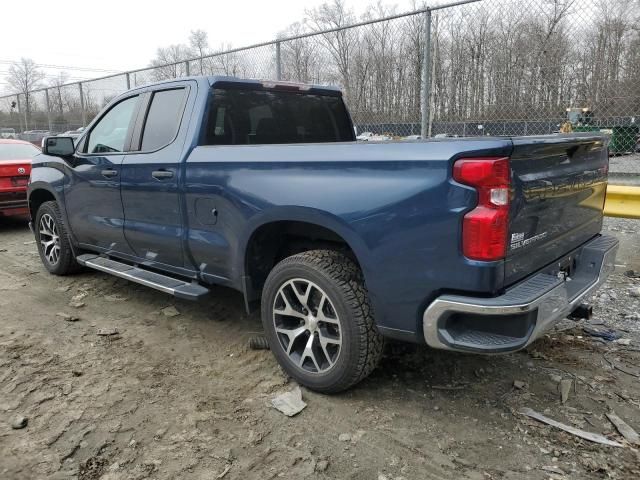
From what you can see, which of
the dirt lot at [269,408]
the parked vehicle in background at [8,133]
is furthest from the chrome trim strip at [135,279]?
the parked vehicle in background at [8,133]

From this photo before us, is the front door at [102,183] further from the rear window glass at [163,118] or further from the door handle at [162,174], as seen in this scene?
the door handle at [162,174]

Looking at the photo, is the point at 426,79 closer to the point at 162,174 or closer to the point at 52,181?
the point at 162,174

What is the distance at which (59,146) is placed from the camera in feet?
16.0

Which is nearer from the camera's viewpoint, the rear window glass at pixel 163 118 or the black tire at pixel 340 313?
the black tire at pixel 340 313

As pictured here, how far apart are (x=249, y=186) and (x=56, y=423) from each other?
69.5 inches

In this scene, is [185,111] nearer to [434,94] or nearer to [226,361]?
[226,361]

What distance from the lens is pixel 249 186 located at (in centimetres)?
329

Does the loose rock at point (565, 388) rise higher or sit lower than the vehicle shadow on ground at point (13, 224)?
lower

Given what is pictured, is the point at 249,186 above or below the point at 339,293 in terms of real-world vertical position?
above

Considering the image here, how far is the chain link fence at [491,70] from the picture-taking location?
5.95 metres

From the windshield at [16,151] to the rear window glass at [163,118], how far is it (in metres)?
5.79

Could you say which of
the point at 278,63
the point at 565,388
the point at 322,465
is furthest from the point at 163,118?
the point at 278,63

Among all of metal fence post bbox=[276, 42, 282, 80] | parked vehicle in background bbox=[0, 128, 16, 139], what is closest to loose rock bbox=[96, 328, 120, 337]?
metal fence post bbox=[276, 42, 282, 80]

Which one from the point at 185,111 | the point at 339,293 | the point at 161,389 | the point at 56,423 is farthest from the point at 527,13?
the point at 56,423
